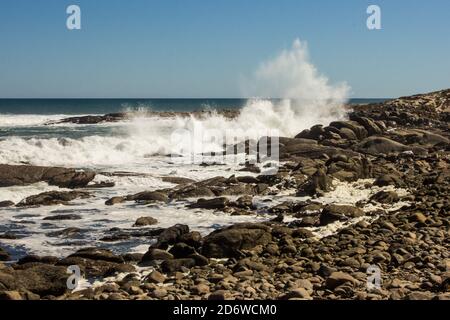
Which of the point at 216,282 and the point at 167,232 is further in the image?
the point at 167,232

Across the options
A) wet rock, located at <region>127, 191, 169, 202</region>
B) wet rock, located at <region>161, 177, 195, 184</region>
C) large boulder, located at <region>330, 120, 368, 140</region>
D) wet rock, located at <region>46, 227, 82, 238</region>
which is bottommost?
wet rock, located at <region>46, 227, 82, 238</region>

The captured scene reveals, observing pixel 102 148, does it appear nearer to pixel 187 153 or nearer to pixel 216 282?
pixel 187 153

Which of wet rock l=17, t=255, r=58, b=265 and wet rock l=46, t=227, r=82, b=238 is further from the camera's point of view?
wet rock l=46, t=227, r=82, b=238

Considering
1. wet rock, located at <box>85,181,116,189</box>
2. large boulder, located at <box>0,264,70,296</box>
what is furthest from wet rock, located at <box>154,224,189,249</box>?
wet rock, located at <box>85,181,116,189</box>

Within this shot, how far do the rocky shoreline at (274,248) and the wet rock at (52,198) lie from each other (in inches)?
1.2

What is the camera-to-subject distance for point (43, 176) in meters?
16.9

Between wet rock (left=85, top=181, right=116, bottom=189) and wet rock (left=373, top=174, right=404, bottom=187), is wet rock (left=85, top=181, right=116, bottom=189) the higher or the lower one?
the lower one

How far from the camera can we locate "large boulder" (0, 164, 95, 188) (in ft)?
53.9

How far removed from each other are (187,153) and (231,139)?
541cm

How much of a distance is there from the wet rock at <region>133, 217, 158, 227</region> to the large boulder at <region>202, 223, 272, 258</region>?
2506 millimetres

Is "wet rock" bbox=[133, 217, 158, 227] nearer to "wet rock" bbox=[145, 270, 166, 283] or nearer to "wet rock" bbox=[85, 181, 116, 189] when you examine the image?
"wet rock" bbox=[145, 270, 166, 283]

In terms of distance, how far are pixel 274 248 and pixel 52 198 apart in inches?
294
